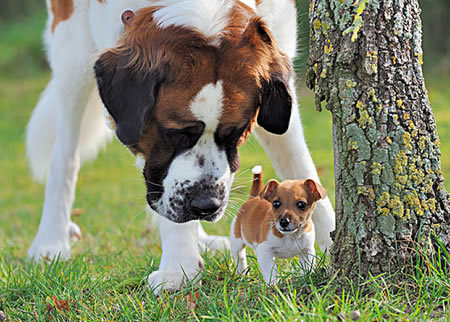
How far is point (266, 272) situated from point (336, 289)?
403 mm

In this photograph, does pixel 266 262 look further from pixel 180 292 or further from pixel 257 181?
pixel 257 181

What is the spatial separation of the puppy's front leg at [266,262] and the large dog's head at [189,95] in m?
0.26

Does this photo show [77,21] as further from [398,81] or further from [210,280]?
[398,81]

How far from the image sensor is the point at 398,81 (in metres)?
2.53

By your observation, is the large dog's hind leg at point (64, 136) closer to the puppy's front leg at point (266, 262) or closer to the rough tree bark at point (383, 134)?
the puppy's front leg at point (266, 262)

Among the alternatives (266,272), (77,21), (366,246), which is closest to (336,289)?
(366,246)

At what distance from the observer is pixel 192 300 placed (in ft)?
8.67

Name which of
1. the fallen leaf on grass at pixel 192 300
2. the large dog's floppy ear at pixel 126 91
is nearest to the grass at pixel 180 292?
the fallen leaf on grass at pixel 192 300

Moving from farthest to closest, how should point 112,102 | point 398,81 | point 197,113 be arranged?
point 112,102 < point 197,113 < point 398,81

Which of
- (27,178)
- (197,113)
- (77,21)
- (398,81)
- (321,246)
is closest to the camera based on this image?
(398,81)

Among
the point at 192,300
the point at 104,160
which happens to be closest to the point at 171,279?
the point at 192,300

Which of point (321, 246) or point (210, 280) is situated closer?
point (210, 280)

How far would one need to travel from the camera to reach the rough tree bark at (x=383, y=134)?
2514 mm

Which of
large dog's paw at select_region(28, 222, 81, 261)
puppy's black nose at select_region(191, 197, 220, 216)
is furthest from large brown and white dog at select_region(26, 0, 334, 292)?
large dog's paw at select_region(28, 222, 81, 261)
